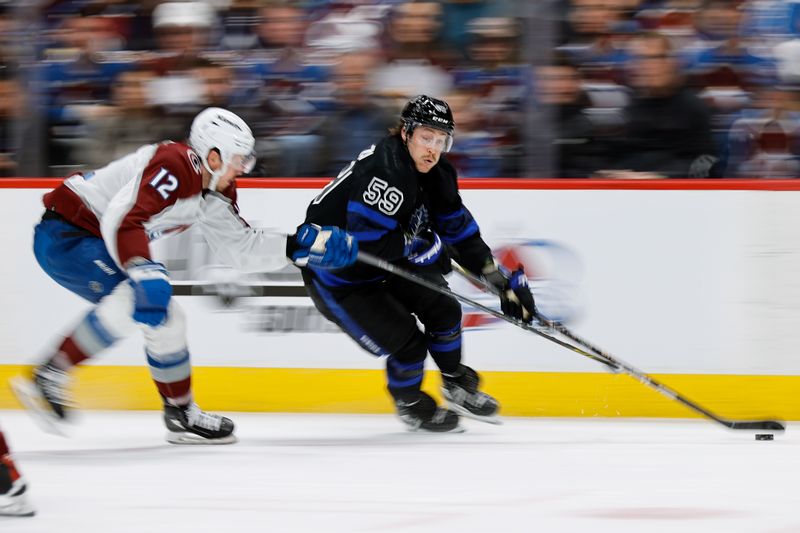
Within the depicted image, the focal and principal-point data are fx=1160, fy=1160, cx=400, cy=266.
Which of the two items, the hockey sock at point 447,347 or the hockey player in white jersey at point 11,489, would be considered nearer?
the hockey player in white jersey at point 11,489

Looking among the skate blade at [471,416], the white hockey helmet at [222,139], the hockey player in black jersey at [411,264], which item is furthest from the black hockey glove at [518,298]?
the white hockey helmet at [222,139]

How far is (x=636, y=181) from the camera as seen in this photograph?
5012 mm

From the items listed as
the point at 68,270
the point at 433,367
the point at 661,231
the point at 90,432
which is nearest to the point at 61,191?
the point at 68,270

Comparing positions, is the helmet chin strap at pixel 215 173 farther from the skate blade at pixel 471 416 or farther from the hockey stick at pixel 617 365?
the skate blade at pixel 471 416

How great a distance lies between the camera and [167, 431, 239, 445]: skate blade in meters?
4.25

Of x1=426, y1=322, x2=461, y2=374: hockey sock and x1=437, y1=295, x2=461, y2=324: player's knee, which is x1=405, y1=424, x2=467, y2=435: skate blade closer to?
x1=426, y1=322, x2=461, y2=374: hockey sock

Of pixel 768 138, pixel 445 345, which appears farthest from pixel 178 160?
pixel 768 138

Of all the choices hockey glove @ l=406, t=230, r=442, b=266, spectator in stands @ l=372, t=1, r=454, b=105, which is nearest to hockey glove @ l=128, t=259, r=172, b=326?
hockey glove @ l=406, t=230, r=442, b=266

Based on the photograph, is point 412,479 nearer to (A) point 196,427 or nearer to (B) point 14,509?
(A) point 196,427

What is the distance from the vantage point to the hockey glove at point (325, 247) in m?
4.13

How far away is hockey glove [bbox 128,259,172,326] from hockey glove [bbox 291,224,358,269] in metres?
0.55

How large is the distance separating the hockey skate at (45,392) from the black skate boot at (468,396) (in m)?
1.49

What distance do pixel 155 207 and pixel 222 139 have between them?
1.20 feet

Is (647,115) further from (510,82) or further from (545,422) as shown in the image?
(545,422)
